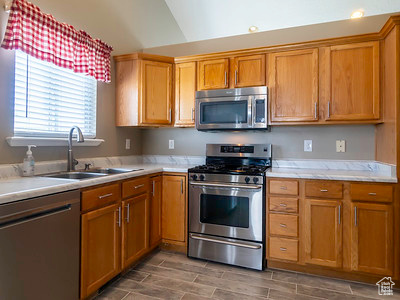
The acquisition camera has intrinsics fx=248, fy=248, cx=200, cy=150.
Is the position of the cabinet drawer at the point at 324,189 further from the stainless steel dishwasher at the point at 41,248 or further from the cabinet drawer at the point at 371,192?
the stainless steel dishwasher at the point at 41,248

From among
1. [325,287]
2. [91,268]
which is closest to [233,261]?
[325,287]

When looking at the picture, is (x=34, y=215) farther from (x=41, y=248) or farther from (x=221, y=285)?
(x=221, y=285)

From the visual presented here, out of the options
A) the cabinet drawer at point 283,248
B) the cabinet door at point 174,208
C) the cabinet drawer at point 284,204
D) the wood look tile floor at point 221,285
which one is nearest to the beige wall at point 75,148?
the cabinet door at point 174,208

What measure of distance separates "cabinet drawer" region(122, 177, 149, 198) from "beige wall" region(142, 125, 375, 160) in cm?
97

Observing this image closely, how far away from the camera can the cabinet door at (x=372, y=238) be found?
198 cm

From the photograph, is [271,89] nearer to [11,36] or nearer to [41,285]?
[11,36]

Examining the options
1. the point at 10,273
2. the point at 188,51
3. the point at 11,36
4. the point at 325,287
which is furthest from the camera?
the point at 188,51

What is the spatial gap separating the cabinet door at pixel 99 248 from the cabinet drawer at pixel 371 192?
6.35 feet

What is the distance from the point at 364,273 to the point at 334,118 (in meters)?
1.36

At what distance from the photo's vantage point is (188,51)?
10.8 feet

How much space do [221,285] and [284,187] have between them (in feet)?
3.23

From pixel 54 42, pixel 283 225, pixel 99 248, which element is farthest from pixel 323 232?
pixel 54 42

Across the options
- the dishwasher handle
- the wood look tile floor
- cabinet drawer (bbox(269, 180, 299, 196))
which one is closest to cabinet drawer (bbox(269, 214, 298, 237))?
cabinet drawer (bbox(269, 180, 299, 196))

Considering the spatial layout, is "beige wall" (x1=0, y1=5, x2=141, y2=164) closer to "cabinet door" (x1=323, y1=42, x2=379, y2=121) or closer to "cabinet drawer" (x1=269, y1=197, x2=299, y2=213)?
"cabinet drawer" (x1=269, y1=197, x2=299, y2=213)
